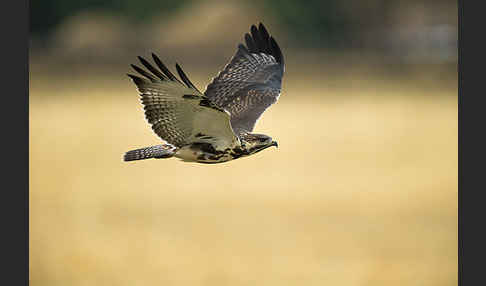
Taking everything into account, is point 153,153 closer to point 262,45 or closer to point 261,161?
point 262,45

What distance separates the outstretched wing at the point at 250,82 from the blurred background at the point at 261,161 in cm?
308

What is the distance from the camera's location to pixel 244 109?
4.87 meters

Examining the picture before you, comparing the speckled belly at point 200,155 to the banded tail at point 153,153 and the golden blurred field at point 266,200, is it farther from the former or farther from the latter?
the golden blurred field at point 266,200

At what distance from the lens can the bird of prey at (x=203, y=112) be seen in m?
3.84

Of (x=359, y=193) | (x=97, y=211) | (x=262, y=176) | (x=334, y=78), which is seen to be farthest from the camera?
(x=334, y=78)

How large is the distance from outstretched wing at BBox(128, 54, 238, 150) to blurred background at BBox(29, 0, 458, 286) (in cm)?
386

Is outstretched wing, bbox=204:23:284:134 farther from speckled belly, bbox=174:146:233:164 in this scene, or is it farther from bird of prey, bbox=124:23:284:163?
speckled belly, bbox=174:146:233:164

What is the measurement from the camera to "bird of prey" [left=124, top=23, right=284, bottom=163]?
3.84 meters

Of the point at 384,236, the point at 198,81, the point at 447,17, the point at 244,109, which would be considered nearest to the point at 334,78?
the point at 198,81

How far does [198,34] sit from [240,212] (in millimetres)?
12716

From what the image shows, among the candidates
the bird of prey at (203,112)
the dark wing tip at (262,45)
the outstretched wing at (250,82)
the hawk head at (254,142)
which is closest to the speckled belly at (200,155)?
the bird of prey at (203,112)

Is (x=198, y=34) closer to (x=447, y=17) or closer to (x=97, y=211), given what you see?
(x=447, y=17)

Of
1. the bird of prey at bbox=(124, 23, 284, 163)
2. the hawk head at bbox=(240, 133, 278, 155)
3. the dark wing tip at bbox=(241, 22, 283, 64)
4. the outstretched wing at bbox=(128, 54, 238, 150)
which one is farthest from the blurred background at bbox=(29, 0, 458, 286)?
the outstretched wing at bbox=(128, 54, 238, 150)

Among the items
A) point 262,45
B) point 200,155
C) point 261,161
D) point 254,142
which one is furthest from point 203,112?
point 261,161
